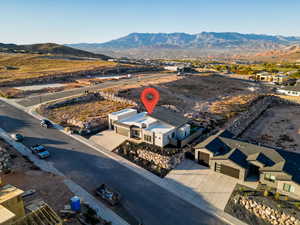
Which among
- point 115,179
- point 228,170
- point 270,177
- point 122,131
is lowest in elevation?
point 115,179

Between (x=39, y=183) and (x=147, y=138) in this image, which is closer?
(x=39, y=183)

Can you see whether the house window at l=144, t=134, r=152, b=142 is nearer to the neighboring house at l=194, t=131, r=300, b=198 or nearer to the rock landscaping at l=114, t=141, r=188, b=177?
the rock landscaping at l=114, t=141, r=188, b=177

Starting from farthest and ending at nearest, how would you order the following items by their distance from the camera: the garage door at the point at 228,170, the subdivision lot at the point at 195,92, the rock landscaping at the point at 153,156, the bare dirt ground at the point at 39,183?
1. the subdivision lot at the point at 195,92
2. the rock landscaping at the point at 153,156
3. the garage door at the point at 228,170
4. the bare dirt ground at the point at 39,183

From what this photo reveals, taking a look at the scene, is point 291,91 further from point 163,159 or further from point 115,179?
point 115,179

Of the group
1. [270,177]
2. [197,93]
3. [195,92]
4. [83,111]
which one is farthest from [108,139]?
[195,92]

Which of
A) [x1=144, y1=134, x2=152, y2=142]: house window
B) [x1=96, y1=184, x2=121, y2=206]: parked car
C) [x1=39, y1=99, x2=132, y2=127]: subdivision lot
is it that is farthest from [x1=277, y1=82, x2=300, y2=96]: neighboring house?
[x1=96, y1=184, x2=121, y2=206]: parked car

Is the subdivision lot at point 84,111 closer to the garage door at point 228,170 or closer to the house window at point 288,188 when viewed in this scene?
the garage door at point 228,170

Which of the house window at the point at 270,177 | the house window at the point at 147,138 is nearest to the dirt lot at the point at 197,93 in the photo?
the house window at the point at 147,138

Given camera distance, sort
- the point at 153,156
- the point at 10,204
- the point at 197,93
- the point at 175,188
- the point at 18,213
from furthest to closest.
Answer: the point at 197,93, the point at 153,156, the point at 175,188, the point at 18,213, the point at 10,204
